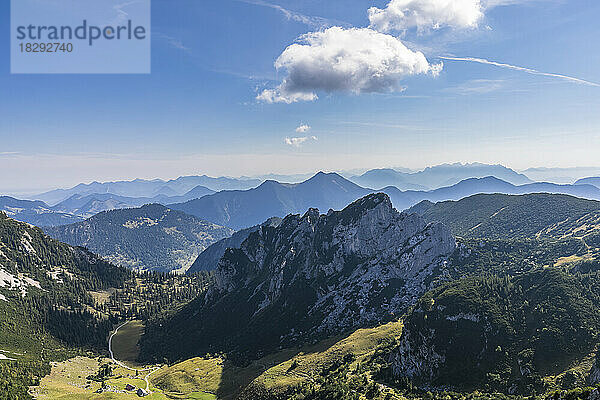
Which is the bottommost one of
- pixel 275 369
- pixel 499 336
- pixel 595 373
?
pixel 275 369

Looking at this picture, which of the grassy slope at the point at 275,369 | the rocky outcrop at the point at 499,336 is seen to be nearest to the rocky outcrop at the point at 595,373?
the rocky outcrop at the point at 499,336

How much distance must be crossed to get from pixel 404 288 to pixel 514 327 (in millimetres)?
80554

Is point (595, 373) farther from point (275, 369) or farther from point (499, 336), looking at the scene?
point (275, 369)

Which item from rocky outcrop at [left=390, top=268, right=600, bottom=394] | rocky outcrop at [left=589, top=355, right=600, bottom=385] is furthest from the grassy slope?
rocky outcrop at [left=589, top=355, right=600, bottom=385]

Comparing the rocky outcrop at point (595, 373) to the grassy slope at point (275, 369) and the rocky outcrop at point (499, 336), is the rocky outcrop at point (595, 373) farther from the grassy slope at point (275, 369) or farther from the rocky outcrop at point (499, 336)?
the grassy slope at point (275, 369)

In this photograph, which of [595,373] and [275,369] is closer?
[595,373]

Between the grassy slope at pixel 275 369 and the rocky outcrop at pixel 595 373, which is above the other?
the rocky outcrop at pixel 595 373

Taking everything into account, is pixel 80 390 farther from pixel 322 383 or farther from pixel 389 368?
pixel 389 368

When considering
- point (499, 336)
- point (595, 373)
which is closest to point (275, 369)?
point (499, 336)

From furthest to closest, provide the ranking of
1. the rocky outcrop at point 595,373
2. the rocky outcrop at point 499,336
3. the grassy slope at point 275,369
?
the grassy slope at point 275,369 → the rocky outcrop at point 499,336 → the rocky outcrop at point 595,373

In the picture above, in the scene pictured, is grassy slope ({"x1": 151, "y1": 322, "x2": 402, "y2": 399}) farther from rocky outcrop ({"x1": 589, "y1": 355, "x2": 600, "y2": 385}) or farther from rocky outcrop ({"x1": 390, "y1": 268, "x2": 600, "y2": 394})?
rocky outcrop ({"x1": 589, "y1": 355, "x2": 600, "y2": 385})

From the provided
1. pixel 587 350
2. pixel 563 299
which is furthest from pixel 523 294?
pixel 587 350

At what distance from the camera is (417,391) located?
106 metres

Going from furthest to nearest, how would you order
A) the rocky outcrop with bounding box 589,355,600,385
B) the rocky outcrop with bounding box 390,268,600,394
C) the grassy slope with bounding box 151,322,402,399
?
the grassy slope with bounding box 151,322,402,399 < the rocky outcrop with bounding box 390,268,600,394 < the rocky outcrop with bounding box 589,355,600,385
